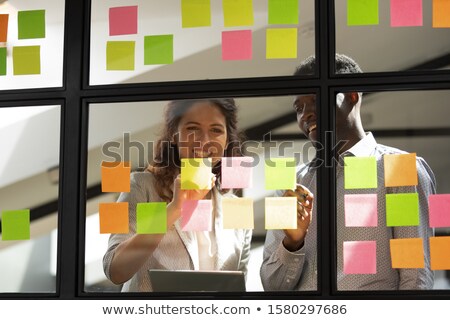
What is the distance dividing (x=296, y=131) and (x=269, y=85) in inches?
8.5

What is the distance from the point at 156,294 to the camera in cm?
329

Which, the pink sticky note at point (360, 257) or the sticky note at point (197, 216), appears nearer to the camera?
the pink sticky note at point (360, 257)

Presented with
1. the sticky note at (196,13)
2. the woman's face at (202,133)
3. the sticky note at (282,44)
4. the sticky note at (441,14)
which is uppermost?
the sticky note at (196,13)

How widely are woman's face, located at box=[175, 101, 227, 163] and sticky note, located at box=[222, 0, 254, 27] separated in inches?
13.7

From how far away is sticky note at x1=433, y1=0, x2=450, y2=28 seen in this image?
323 centimetres

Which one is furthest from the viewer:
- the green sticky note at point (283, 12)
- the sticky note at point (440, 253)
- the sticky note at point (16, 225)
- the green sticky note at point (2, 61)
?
the green sticky note at point (2, 61)

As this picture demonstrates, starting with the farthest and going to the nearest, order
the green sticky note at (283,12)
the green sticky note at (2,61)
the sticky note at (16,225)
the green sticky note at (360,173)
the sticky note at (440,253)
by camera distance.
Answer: the green sticky note at (2,61), the sticky note at (16,225), the green sticky note at (283,12), the green sticky note at (360,173), the sticky note at (440,253)

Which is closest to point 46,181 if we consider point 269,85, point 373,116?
point 269,85

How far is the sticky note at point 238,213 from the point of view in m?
3.27

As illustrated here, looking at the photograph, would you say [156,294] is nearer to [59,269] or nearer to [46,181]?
[59,269]

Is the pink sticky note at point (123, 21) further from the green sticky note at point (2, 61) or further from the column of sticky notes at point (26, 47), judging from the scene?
the green sticky note at point (2, 61)

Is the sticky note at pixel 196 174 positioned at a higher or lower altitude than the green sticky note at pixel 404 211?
higher

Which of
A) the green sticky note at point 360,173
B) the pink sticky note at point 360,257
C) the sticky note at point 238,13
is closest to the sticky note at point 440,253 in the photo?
the pink sticky note at point 360,257

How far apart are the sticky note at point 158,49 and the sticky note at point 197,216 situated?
1.98ft
